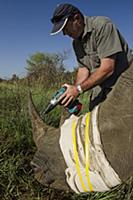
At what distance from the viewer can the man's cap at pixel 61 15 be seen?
386cm

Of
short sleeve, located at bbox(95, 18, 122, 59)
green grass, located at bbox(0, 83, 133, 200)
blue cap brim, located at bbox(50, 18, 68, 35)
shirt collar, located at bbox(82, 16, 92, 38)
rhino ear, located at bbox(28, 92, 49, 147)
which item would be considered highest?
blue cap brim, located at bbox(50, 18, 68, 35)

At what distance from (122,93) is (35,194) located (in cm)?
238

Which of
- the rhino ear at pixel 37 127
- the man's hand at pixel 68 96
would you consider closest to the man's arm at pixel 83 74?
the man's hand at pixel 68 96

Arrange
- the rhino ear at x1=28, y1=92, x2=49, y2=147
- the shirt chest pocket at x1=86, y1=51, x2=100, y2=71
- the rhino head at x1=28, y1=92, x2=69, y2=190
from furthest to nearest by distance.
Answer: the shirt chest pocket at x1=86, y1=51, x2=100, y2=71
the rhino ear at x1=28, y1=92, x2=49, y2=147
the rhino head at x1=28, y1=92, x2=69, y2=190

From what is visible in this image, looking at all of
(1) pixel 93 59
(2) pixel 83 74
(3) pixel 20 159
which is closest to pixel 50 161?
(3) pixel 20 159

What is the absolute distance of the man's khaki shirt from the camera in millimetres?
3723

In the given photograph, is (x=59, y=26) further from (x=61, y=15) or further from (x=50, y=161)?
(x=50, y=161)

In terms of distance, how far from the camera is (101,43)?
149 inches

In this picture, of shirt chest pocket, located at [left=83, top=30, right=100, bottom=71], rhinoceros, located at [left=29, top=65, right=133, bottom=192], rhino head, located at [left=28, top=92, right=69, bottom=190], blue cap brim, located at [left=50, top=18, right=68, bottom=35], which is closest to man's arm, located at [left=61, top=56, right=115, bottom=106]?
shirt chest pocket, located at [left=83, top=30, right=100, bottom=71]

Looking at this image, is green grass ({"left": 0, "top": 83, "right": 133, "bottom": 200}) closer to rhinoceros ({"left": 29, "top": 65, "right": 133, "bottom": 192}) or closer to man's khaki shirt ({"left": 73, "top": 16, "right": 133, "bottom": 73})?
man's khaki shirt ({"left": 73, "top": 16, "right": 133, "bottom": 73})

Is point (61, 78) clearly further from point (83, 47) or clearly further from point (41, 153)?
point (41, 153)

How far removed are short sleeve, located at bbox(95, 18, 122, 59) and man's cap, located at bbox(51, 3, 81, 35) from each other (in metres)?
0.35

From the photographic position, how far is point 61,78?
22.5 feet

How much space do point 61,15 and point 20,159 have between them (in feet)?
5.23
